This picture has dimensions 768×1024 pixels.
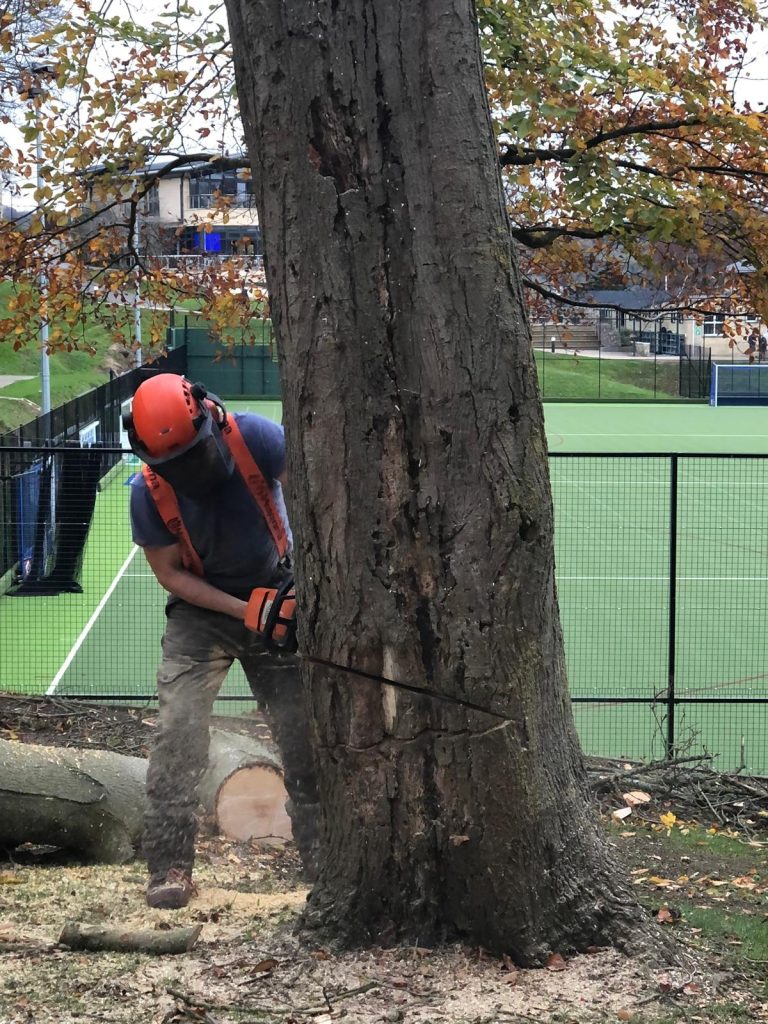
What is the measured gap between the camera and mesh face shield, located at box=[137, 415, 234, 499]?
4230 mm

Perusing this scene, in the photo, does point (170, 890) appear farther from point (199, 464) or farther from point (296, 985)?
point (199, 464)

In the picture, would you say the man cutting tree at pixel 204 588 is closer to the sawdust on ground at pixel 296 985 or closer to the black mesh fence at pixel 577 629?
the sawdust on ground at pixel 296 985

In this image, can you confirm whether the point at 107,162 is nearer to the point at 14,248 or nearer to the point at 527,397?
the point at 14,248

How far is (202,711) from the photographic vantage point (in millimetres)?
4684

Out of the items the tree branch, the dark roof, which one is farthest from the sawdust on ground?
the dark roof

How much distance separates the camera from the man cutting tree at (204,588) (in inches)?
169

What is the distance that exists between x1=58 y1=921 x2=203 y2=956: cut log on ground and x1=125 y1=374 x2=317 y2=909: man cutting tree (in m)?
0.85

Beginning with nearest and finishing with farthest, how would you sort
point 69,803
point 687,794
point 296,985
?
point 296,985
point 69,803
point 687,794

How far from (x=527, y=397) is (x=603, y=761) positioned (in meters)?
5.42

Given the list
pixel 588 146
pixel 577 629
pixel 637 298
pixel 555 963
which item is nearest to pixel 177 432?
pixel 555 963

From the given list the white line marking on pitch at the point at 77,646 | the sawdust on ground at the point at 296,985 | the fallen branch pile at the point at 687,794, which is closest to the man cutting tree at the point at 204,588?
the sawdust on ground at the point at 296,985

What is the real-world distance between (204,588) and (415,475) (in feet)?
5.88

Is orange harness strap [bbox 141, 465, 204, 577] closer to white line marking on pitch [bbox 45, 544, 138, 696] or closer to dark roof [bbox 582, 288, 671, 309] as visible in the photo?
dark roof [bbox 582, 288, 671, 309]

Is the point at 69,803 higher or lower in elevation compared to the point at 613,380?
lower
